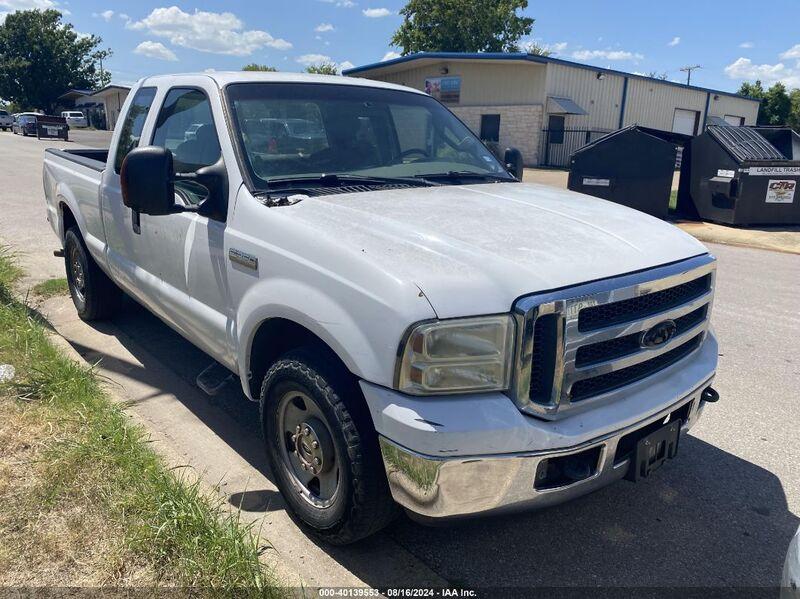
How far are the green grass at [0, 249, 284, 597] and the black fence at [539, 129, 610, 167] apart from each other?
27.4 metres

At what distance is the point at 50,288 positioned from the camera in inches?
252

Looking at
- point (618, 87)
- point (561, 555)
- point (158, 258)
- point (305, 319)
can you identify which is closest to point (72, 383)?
point (158, 258)

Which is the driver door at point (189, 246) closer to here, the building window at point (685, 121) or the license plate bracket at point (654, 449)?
the license plate bracket at point (654, 449)

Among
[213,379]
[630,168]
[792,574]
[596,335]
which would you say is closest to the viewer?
[792,574]

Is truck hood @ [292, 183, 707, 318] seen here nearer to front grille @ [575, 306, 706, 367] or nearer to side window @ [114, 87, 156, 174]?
front grille @ [575, 306, 706, 367]

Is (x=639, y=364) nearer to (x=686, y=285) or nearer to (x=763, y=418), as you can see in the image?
(x=686, y=285)

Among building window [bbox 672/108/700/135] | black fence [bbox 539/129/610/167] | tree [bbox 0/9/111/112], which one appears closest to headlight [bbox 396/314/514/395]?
black fence [bbox 539/129/610/167]

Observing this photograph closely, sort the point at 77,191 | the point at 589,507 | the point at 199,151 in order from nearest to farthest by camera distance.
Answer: the point at 589,507 → the point at 199,151 → the point at 77,191

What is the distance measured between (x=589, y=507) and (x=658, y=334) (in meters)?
1.00

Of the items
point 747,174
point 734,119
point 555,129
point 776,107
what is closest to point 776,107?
point 776,107

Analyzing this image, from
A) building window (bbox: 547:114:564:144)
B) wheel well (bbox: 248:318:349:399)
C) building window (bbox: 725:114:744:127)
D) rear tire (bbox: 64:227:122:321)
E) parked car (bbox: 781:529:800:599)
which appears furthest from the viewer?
building window (bbox: 725:114:744:127)

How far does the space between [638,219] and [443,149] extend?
1291 millimetres

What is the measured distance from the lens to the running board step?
3.55 m

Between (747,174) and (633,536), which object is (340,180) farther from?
(747,174)
